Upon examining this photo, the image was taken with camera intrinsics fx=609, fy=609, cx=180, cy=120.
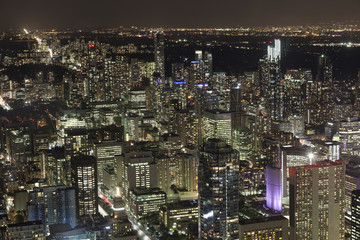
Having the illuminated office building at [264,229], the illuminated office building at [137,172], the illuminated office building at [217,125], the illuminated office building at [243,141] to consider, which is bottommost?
the illuminated office building at [264,229]

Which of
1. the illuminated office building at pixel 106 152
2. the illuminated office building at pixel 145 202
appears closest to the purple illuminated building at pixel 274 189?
the illuminated office building at pixel 145 202

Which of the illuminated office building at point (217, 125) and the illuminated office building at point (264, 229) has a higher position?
the illuminated office building at point (217, 125)

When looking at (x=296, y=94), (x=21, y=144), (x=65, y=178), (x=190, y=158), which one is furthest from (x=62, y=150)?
(x=296, y=94)

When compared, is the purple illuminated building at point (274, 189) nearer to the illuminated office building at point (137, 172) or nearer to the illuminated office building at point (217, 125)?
the illuminated office building at point (137, 172)

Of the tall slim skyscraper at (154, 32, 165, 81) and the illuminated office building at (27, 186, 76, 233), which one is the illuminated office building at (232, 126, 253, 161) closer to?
the illuminated office building at (27, 186, 76, 233)

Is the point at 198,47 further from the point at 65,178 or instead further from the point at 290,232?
the point at 290,232

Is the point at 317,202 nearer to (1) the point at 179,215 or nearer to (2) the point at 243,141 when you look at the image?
(1) the point at 179,215
